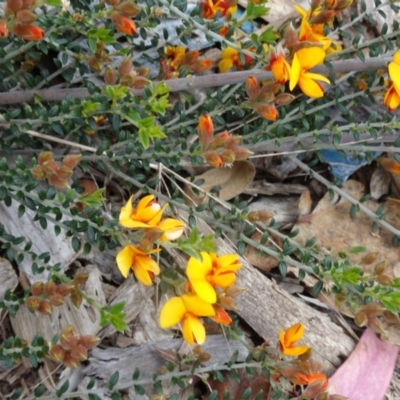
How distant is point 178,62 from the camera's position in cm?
301

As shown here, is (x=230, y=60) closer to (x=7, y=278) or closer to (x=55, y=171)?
(x=55, y=171)

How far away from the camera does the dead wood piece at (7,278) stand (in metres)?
2.79

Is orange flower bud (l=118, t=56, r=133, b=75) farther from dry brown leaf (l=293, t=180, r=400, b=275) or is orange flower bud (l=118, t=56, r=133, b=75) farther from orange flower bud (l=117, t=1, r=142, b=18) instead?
dry brown leaf (l=293, t=180, r=400, b=275)

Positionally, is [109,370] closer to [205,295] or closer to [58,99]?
[205,295]

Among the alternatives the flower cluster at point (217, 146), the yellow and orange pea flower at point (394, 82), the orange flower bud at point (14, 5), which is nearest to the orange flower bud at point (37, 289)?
the flower cluster at point (217, 146)

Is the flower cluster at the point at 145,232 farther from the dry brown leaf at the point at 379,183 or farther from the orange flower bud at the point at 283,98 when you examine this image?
the dry brown leaf at the point at 379,183

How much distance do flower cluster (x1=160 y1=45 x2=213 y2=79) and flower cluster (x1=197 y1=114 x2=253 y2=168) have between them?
634 millimetres

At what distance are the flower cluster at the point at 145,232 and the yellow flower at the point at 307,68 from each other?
0.73m

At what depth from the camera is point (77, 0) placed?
282cm

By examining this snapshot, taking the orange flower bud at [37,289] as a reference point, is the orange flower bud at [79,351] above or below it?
below

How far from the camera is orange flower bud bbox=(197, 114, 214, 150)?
7.79 feet

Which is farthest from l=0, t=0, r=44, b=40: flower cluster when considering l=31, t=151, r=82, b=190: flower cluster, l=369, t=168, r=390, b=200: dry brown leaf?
l=369, t=168, r=390, b=200: dry brown leaf

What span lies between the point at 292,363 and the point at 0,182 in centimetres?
141

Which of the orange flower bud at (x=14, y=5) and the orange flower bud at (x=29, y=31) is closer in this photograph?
the orange flower bud at (x=14, y=5)
